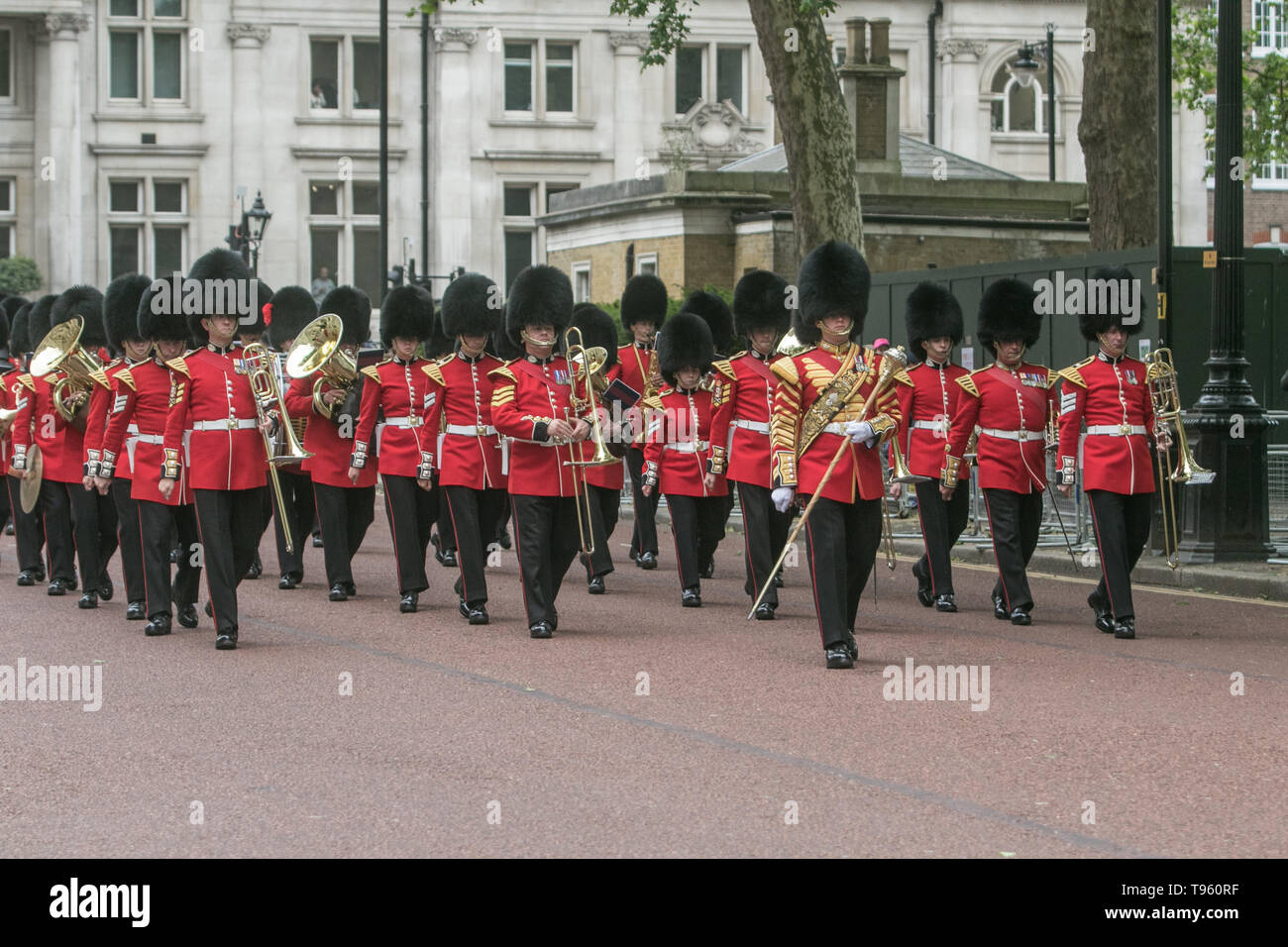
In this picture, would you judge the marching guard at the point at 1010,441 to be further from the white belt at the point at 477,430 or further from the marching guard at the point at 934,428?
the white belt at the point at 477,430

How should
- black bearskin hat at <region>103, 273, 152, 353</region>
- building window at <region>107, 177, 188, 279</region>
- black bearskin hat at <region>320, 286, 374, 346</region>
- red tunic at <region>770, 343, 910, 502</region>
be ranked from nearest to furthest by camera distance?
red tunic at <region>770, 343, 910, 502</region> → black bearskin hat at <region>103, 273, 152, 353</region> → black bearskin hat at <region>320, 286, 374, 346</region> → building window at <region>107, 177, 188, 279</region>

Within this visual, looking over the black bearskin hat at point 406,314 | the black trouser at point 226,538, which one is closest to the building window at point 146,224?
the black bearskin hat at point 406,314

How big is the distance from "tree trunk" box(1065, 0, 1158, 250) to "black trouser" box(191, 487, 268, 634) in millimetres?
10523

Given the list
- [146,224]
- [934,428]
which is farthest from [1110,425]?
[146,224]

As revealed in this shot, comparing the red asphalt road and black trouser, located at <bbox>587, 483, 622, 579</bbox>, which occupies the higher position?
black trouser, located at <bbox>587, 483, 622, 579</bbox>

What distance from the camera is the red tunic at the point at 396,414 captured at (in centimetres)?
1248

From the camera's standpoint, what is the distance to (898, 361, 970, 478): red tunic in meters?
12.1

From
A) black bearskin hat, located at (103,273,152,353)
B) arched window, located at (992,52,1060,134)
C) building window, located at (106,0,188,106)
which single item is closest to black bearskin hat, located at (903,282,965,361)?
black bearskin hat, located at (103,273,152,353)

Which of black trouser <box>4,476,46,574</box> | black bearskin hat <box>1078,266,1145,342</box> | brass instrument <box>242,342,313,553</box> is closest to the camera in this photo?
brass instrument <box>242,342,313,553</box>

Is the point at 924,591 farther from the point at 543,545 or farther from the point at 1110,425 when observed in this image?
the point at 543,545

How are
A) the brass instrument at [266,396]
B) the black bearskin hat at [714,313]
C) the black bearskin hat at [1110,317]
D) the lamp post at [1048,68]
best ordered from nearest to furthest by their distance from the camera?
1. the brass instrument at [266,396]
2. the black bearskin hat at [1110,317]
3. the black bearskin hat at [714,313]
4. the lamp post at [1048,68]

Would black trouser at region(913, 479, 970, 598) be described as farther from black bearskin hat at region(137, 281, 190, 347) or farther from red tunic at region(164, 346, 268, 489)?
black bearskin hat at region(137, 281, 190, 347)

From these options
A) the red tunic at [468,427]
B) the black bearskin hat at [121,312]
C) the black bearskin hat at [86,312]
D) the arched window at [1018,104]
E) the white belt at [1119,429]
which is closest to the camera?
the white belt at [1119,429]

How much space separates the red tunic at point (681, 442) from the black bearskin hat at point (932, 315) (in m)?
1.36
